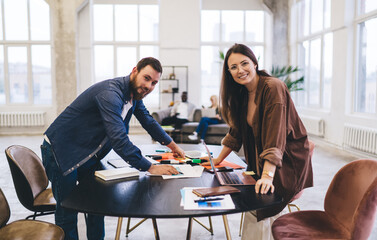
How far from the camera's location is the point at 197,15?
9.58m

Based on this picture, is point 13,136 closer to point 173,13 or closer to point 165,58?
point 165,58

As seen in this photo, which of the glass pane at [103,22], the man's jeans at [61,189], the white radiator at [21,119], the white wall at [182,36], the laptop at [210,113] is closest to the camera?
the man's jeans at [61,189]

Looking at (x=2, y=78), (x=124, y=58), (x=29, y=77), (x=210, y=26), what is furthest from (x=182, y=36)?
(x=2, y=78)

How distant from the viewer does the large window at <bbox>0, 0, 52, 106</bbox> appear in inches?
380

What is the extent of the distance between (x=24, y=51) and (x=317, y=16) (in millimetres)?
8429

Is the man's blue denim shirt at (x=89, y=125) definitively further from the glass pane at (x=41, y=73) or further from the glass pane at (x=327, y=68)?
the glass pane at (x=41, y=73)

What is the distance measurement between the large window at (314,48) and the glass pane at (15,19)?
8.01m

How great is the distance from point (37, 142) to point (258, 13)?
7552 millimetres

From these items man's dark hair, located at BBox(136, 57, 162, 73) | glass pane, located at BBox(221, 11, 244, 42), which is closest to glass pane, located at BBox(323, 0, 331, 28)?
glass pane, located at BBox(221, 11, 244, 42)

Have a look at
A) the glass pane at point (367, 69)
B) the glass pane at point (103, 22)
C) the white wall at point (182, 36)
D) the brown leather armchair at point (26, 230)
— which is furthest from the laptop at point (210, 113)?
the brown leather armchair at point (26, 230)

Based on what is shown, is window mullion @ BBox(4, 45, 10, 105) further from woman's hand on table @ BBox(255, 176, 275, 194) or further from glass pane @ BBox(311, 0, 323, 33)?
woman's hand on table @ BBox(255, 176, 275, 194)

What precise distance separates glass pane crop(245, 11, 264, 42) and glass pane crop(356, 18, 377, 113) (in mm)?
4319

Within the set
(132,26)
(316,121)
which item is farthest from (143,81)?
(132,26)

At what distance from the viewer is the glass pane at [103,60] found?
33.2 feet
